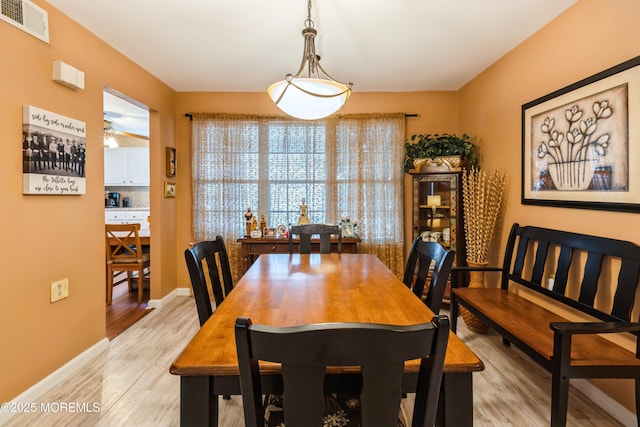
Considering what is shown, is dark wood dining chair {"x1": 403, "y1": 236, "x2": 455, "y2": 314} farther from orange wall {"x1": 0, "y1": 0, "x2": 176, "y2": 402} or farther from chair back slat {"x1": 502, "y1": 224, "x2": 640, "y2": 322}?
orange wall {"x1": 0, "y1": 0, "x2": 176, "y2": 402}

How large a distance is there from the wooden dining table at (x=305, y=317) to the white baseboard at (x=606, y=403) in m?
1.42

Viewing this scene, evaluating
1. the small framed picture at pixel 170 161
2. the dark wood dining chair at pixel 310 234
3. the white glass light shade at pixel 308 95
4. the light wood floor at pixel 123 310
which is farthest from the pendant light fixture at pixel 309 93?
the light wood floor at pixel 123 310

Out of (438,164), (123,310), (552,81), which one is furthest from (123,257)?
(552,81)

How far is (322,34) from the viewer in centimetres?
274

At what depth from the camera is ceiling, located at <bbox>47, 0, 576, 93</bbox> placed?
235 cm

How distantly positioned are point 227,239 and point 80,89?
216 cm

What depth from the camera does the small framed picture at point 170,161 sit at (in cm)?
396

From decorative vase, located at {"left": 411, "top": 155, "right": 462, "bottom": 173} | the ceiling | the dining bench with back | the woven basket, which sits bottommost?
the woven basket

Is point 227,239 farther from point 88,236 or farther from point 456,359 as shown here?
point 456,359

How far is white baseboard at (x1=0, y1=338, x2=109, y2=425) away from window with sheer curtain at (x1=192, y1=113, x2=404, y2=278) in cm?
172

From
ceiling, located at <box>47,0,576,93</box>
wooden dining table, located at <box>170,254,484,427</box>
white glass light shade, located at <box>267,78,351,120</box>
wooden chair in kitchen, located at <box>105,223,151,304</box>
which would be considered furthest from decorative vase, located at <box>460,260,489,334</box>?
wooden chair in kitchen, located at <box>105,223,151,304</box>

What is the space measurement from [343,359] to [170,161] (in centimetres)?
383

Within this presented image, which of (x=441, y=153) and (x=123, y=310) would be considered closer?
(x=441, y=153)

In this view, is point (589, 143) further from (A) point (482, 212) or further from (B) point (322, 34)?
(B) point (322, 34)
